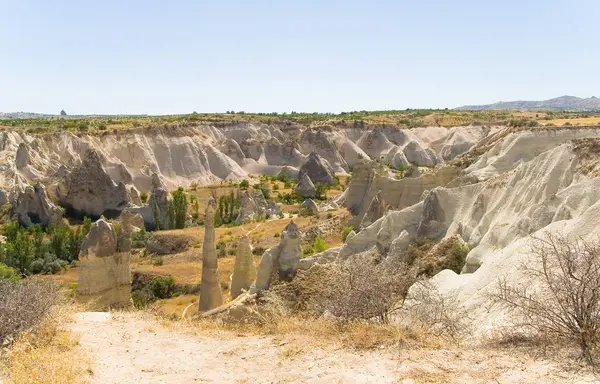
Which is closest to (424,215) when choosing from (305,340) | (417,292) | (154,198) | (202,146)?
(417,292)

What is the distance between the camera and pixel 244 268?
18766 mm

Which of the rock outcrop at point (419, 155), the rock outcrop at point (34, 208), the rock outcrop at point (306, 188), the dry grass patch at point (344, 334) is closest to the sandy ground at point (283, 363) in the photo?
the dry grass patch at point (344, 334)

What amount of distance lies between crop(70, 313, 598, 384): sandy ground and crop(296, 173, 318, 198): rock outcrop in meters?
38.5

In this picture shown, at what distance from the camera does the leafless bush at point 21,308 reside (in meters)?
8.67

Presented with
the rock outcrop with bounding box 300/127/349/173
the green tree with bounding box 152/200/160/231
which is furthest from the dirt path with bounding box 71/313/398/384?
the rock outcrop with bounding box 300/127/349/173

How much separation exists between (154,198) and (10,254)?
11.2 meters

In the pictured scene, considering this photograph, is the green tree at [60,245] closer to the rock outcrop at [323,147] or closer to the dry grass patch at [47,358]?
the dry grass patch at [47,358]

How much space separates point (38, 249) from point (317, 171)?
28994mm

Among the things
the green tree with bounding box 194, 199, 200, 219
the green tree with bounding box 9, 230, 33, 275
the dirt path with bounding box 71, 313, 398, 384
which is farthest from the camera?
the green tree with bounding box 194, 199, 200, 219

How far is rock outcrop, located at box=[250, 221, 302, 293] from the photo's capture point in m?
15.5

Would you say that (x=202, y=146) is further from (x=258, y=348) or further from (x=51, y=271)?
(x=258, y=348)

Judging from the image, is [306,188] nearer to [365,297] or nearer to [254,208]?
[254,208]

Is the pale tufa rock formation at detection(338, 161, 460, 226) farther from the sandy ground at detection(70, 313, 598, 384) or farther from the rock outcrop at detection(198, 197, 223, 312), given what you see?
the sandy ground at detection(70, 313, 598, 384)

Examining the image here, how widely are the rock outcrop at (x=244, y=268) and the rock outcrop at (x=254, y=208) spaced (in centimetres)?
1857
